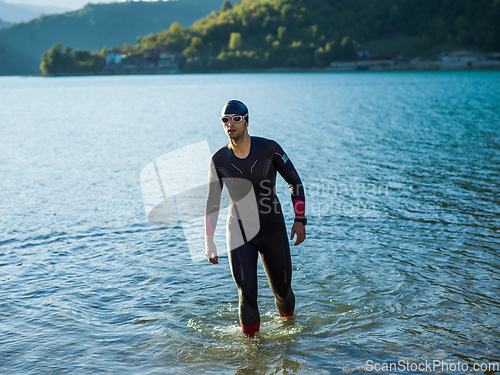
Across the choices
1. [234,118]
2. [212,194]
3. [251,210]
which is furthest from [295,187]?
[234,118]

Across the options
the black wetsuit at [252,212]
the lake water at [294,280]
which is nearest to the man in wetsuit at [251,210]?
the black wetsuit at [252,212]

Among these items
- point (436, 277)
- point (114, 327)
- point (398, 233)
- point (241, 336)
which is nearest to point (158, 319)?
point (114, 327)

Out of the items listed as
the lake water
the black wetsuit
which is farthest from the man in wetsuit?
the lake water

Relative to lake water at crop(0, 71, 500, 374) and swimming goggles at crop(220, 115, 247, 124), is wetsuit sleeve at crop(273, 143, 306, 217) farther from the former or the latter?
lake water at crop(0, 71, 500, 374)

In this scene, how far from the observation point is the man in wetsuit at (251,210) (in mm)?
5613

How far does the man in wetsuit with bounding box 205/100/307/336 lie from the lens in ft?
18.4

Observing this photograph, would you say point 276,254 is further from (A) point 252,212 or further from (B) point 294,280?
(B) point 294,280

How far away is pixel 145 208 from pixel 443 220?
28.1ft

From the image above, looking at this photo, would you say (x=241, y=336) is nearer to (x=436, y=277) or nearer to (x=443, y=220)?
(x=436, y=277)

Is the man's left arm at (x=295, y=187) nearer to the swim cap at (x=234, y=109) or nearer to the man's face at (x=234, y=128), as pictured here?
the man's face at (x=234, y=128)

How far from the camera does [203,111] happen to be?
50469mm

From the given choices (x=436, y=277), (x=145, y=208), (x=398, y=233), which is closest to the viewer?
(x=436, y=277)

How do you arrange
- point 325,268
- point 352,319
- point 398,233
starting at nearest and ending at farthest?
point 352,319 → point 325,268 → point 398,233

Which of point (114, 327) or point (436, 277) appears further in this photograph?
point (436, 277)
